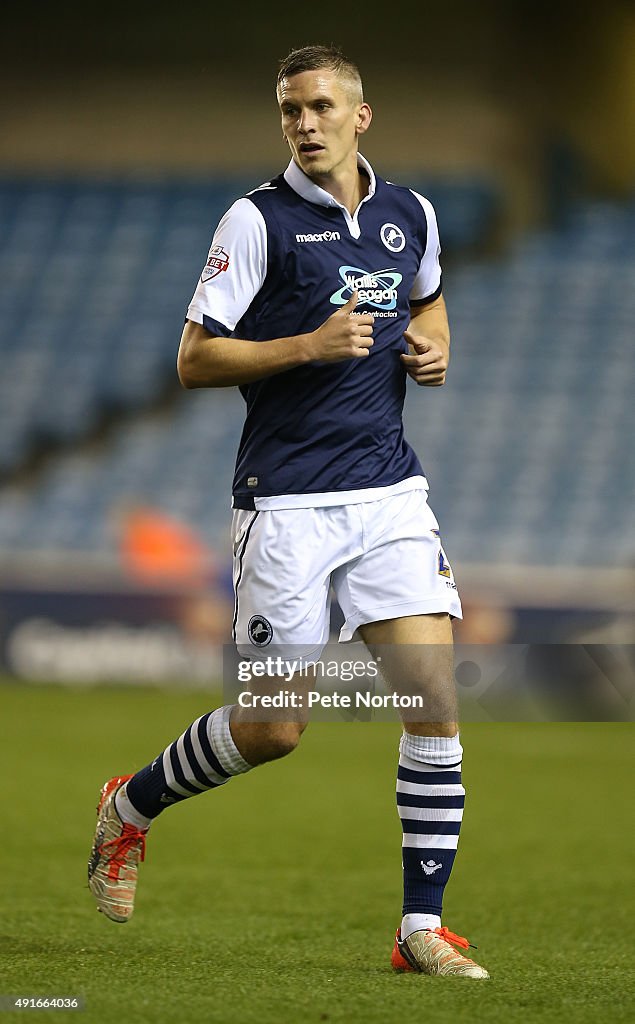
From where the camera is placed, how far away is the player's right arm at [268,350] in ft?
11.4

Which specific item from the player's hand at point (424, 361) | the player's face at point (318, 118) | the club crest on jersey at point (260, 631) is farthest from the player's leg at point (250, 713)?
the player's face at point (318, 118)

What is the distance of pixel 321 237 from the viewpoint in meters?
3.67

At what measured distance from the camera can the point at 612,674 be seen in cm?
1032

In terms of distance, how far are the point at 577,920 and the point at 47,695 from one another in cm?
688

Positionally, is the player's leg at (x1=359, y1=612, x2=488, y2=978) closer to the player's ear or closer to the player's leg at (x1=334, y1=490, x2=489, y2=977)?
the player's leg at (x1=334, y1=490, x2=489, y2=977)

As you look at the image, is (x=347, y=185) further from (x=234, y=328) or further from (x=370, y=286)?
(x=234, y=328)

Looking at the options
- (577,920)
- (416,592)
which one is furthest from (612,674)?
(416,592)

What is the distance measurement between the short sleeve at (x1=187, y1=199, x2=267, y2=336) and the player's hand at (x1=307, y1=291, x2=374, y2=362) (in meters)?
0.21

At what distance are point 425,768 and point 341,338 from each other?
40.7 inches

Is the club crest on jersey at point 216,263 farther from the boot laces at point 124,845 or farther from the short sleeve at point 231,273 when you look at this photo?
the boot laces at point 124,845

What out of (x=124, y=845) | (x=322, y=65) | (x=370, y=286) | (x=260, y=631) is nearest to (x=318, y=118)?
(x=322, y=65)

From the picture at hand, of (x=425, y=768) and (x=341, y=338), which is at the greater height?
(x=341, y=338)

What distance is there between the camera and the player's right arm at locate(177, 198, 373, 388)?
11.5 ft

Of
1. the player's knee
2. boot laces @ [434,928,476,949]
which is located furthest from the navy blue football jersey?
boot laces @ [434,928,476,949]
